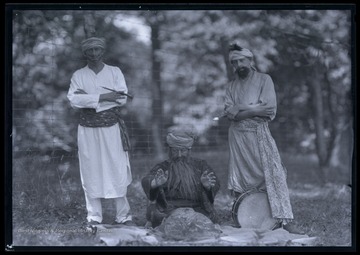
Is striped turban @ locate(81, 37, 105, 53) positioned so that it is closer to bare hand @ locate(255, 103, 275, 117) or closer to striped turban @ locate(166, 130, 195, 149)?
striped turban @ locate(166, 130, 195, 149)

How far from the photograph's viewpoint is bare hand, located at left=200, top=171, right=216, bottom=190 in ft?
26.0

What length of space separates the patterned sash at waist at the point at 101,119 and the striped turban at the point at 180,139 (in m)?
0.54

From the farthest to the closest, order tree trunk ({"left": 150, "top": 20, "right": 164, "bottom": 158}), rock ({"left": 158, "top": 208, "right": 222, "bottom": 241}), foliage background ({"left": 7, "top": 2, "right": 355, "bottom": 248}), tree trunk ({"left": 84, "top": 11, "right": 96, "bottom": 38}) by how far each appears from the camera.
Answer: tree trunk ({"left": 150, "top": 20, "right": 164, "bottom": 158}), tree trunk ({"left": 84, "top": 11, "right": 96, "bottom": 38}), foliage background ({"left": 7, "top": 2, "right": 355, "bottom": 248}), rock ({"left": 158, "top": 208, "right": 222, "bottom": 241})

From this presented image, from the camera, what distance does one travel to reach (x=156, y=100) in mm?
10133

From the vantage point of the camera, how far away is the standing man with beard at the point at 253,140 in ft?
26.1

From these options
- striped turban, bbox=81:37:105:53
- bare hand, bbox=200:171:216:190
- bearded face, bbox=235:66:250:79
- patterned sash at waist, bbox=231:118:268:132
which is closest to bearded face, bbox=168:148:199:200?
bare hand, bbox=200:171:216:190

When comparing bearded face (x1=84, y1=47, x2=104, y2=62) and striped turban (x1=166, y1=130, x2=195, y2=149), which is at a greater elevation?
bearded face (x1=84, y1=47, x2=104, y2=62)

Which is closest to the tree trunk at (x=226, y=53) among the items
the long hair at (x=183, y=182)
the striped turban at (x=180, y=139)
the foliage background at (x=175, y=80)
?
the foliage background at (x=175, y=80)

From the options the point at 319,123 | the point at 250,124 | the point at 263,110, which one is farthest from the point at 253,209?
the point at 319,123

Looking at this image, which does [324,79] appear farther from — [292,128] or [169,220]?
[169,220]

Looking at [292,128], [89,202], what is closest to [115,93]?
[89,202]

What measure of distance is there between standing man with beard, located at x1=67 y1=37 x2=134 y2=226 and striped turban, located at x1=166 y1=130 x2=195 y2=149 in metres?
0.54

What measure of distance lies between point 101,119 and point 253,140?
1830mm

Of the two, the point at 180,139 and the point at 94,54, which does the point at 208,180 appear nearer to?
the point at 180,139
